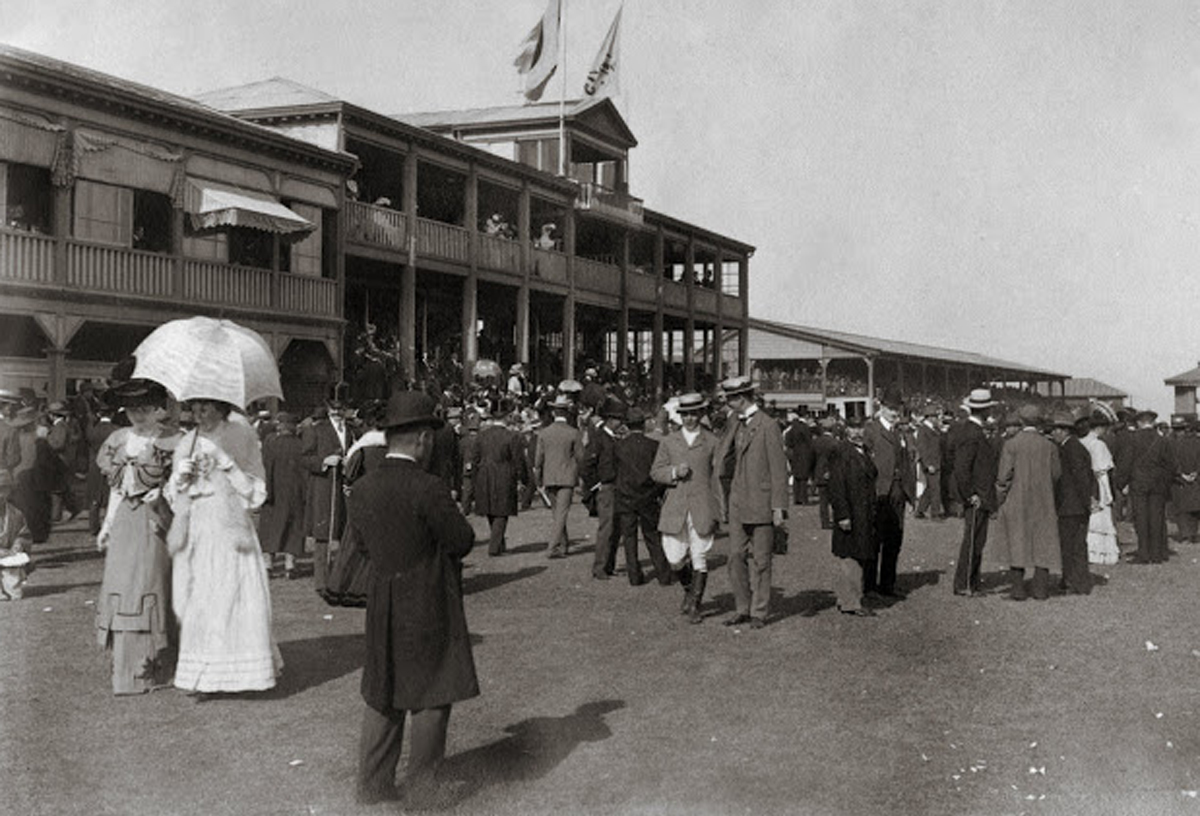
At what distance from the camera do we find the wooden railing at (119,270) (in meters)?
19.1

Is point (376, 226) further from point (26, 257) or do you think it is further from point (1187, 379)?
point (1187, 379)

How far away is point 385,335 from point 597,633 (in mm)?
22031

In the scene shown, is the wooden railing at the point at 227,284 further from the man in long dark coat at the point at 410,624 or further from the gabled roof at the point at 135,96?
the man in long dark coat at the point at 410,624

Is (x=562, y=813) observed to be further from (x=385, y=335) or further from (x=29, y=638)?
(x=385, y=335)

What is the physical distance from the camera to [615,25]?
3553 centimetres

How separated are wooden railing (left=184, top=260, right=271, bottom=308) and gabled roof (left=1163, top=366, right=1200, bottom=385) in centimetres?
2952

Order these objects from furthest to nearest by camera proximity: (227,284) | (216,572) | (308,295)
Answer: (308,295), (227,284), (216,572)

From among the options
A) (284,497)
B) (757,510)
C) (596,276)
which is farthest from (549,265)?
(757,510)

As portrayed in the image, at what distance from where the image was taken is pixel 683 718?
6.70 metres

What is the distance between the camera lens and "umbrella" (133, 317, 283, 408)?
7289 mm

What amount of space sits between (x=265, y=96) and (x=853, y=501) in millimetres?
20417

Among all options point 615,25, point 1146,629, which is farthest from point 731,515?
point 615,25

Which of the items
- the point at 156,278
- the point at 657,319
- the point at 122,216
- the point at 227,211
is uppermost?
the point at 227,211

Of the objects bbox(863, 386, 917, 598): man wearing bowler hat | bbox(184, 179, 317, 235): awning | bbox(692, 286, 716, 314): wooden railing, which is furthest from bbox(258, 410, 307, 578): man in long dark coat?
bbox(692, 286, 716, 314): wooden railing
